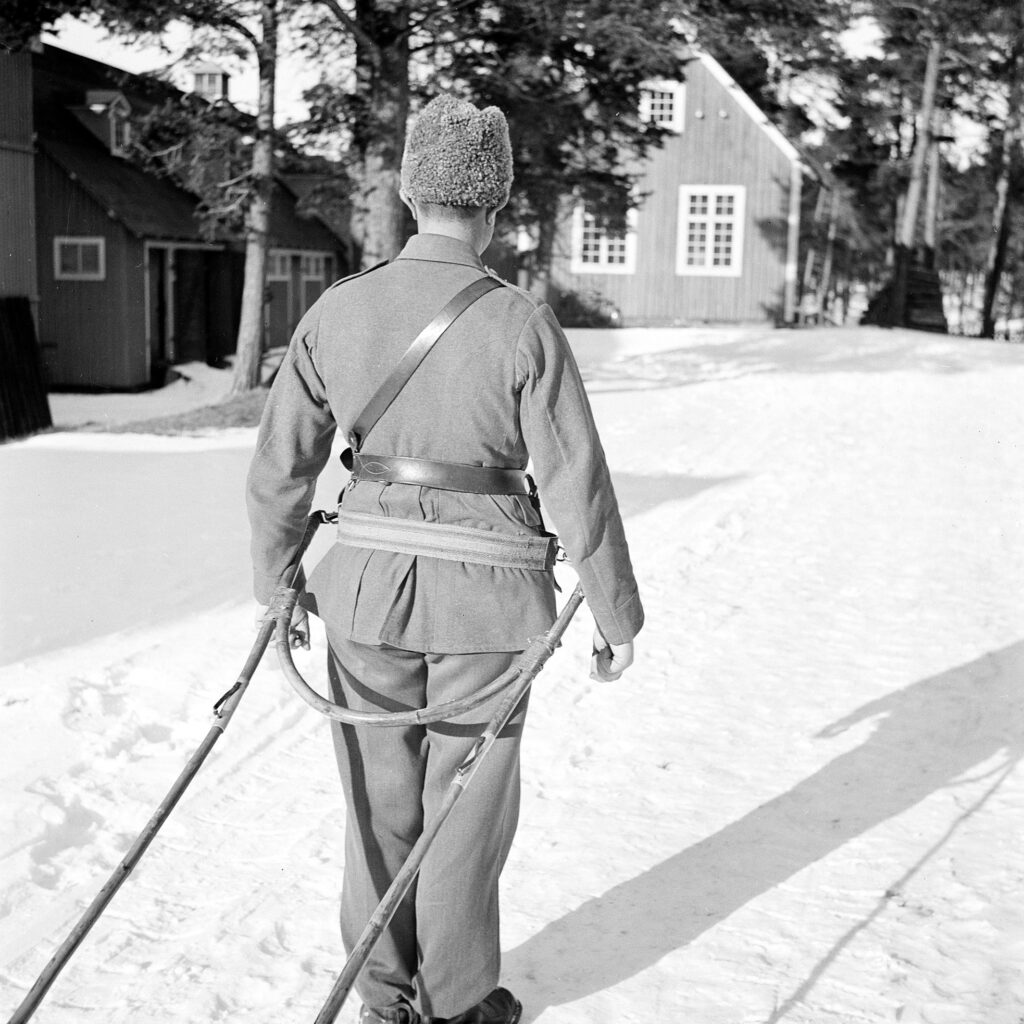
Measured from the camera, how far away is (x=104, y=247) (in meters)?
25.5

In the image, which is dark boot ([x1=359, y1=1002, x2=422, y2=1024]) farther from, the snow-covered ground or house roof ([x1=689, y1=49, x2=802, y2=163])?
house roof ([x1=689, y1=49, x2=802, y2=163])

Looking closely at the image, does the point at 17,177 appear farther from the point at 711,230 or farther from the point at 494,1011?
the point at 494,1011

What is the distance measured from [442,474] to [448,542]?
5.9 inches

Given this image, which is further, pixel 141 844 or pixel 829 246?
pixel 829 246

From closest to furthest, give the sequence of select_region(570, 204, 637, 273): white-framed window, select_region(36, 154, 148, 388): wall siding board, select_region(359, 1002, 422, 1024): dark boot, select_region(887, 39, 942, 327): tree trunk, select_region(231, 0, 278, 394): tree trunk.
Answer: select_region(359, 1002, 422, 1024): dark boot, select_region(231, 0, 278, 394): tree trunk, select_region(36, 154, 148, 388): wall siding board, select_region(570, 204, 637, 273): white-framed window, select_region(887, 39, 942, 327): tree trunk

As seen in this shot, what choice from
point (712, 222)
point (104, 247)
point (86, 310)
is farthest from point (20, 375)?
point (712, 222)

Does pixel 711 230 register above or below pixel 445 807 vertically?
above

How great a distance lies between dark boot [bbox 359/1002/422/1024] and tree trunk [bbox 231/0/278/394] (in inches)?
681

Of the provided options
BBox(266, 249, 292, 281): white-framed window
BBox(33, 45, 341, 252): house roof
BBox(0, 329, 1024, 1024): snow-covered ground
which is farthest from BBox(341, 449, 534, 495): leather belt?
BBox(266, 249, 292, 281): white-framed window

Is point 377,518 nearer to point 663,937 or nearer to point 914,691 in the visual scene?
point 663,937

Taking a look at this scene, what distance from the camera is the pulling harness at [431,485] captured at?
3021 mm

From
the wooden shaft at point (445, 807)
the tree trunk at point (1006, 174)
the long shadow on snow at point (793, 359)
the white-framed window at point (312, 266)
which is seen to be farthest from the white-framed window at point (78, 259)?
the tree trunk at point (1006, 174)

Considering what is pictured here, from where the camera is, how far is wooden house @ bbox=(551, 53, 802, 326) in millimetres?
35688

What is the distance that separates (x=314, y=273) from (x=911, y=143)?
97.1 ft
